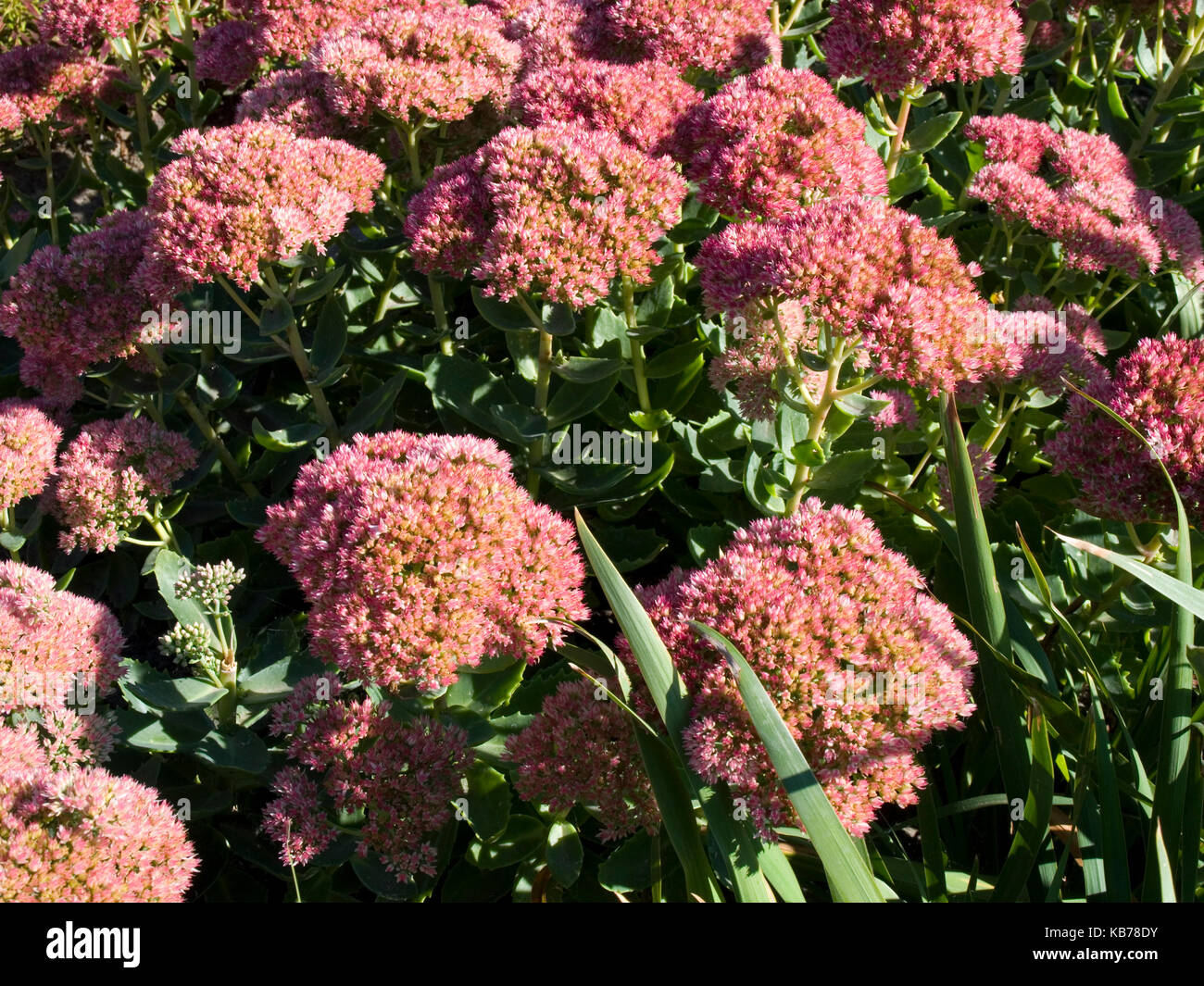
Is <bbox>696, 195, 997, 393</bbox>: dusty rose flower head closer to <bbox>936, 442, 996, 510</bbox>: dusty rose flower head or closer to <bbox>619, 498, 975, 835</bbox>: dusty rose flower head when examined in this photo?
<bbox>936, 442, 996, 510</bbox>: dusty rose flower head

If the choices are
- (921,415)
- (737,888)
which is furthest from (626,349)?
(737,888)

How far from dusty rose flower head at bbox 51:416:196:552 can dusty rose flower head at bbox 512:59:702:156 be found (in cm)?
148

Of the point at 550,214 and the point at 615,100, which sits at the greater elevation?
the point at 615,100

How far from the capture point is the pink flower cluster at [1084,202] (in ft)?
11.0

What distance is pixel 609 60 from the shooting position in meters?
3.62

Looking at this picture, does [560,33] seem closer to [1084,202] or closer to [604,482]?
[604,482]

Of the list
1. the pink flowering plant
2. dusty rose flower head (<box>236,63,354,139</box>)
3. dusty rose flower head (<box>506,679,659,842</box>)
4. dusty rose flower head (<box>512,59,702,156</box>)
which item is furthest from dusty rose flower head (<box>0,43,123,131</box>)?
dusty rose flower head (<box>506,679,659,842</box>)

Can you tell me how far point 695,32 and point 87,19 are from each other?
2.45m

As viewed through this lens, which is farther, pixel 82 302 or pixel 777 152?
pixel 82 302

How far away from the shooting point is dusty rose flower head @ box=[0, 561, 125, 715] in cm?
231

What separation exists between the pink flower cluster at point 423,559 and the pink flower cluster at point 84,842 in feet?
1.51

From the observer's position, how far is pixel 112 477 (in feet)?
9.77

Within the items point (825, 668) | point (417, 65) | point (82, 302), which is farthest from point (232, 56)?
point (825, 668)
